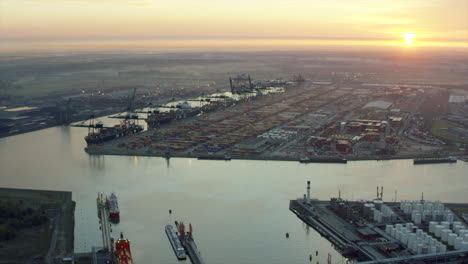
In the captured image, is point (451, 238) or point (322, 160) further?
point (322, 160)

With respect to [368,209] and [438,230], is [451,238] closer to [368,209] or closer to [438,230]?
[438,230]

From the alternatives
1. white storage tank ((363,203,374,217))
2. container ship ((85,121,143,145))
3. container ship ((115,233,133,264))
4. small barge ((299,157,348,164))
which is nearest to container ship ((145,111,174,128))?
container ship ((85,121,143,145))

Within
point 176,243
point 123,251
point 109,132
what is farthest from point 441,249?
point 109,132

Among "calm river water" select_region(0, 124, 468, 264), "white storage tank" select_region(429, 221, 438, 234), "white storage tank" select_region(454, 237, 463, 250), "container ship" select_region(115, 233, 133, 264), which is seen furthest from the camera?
"white storage tank" select_region(429, 221, 438, 234)

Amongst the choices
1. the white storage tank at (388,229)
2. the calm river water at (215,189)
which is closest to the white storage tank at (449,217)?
the white storage tank at (388,229)

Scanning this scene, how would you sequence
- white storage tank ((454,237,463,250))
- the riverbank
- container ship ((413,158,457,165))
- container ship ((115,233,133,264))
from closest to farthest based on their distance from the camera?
container ship ((115,233,133,264)) → the riverbank → white storage tank ((454,237,463,250)) → container ship ((413,158,457,165))

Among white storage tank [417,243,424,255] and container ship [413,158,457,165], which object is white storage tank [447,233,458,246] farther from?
container ship [413,158,457,165]

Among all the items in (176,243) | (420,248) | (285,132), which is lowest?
(176,243)

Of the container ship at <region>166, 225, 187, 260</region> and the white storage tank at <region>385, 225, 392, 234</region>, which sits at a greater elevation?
the white storage tank at <region>385, 225, 392, 234</region>
